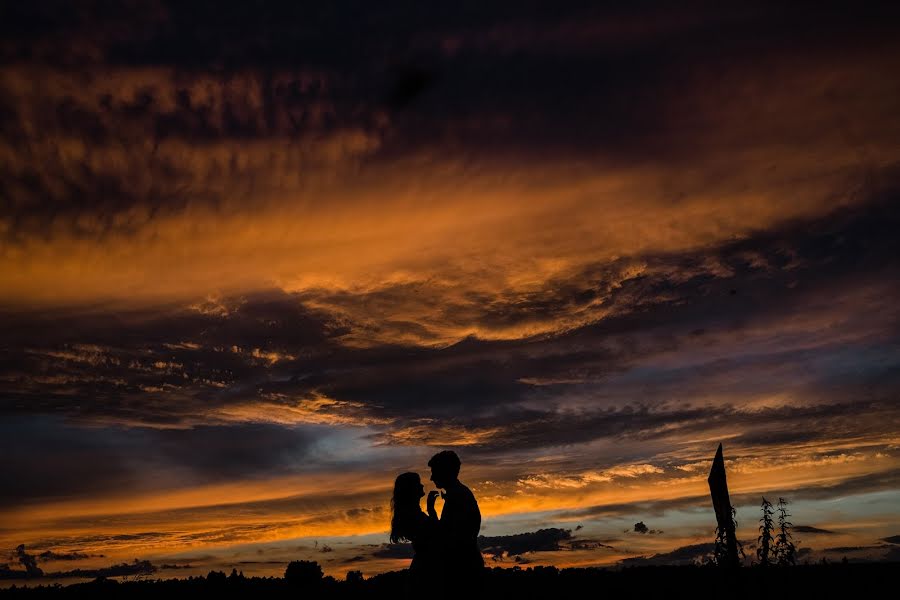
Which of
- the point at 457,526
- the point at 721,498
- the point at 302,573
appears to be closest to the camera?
the point at 457,526

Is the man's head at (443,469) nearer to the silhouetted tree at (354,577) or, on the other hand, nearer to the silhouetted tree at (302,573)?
the silhouetted tree at (302,573)

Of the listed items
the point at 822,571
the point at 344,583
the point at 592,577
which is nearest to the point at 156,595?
the point at 344,583

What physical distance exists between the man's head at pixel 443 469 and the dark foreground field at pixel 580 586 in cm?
920

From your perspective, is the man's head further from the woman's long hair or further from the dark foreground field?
the dark foreground field

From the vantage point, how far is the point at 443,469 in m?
9.41

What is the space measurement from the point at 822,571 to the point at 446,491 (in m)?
18.3

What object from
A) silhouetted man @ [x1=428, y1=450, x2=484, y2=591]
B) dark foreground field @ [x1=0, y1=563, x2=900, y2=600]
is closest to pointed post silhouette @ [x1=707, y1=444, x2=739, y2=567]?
silhouetted man @ [x1=428, y1=450, x2=484, y2=591]

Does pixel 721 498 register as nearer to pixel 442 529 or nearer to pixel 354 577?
pixel 442 529

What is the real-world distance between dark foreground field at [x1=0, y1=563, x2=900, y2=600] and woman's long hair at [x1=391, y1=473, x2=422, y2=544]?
8983 millimetres

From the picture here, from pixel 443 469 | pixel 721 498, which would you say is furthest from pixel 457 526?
pixel 721 498

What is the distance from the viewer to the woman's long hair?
9375 mm

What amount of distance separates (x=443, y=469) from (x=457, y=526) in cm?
65

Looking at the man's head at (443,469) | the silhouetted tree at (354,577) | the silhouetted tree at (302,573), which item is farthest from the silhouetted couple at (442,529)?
the silhouetted tree at (354,577)

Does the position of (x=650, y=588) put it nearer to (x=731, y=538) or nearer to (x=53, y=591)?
(x=731, y=538)
